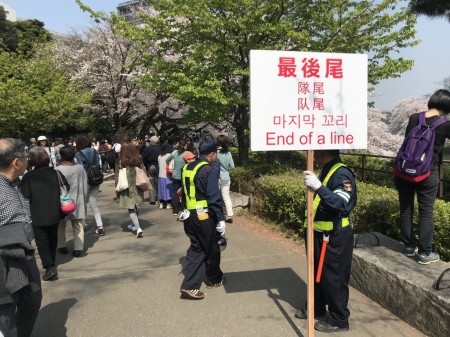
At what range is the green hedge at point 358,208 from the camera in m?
3.74

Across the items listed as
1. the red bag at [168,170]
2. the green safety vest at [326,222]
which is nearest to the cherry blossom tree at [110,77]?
the red bag at [168,170]

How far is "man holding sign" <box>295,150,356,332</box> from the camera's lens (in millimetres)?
2889

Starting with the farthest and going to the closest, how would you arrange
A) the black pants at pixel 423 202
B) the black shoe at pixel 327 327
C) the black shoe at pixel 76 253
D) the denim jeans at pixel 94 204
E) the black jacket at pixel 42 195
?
the denim jeans at pixel 94 204
the black shoe at pixel 76 253
the black jacket at pixel 42 195
the black pants at pixel 423 202
the black shoe at pixel 327 327

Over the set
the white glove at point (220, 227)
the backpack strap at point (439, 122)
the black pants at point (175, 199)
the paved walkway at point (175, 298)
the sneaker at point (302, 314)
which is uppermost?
the backpack strap at point (439, 122)

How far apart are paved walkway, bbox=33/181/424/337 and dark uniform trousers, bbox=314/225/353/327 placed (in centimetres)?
22

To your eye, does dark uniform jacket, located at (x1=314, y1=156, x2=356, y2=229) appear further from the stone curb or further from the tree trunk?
the tree trunk

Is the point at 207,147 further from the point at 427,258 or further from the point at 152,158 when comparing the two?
the point at 152,158

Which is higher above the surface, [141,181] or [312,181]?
[312,181]

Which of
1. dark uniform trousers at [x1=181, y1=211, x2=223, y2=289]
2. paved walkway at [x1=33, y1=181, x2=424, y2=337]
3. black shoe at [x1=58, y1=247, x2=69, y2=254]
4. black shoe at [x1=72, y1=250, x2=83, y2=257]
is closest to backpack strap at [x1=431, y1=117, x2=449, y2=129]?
paved walkway at [x1=33, y1=181, x2=424, y2=337]

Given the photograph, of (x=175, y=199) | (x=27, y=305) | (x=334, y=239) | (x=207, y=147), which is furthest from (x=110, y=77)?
(x=334, y=239)

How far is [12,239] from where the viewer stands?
2332 millimetres

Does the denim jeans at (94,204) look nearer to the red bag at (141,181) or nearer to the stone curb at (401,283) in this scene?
the red bag at (141,181)

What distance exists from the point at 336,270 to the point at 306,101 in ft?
4.68

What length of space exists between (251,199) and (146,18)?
5.27 metres
